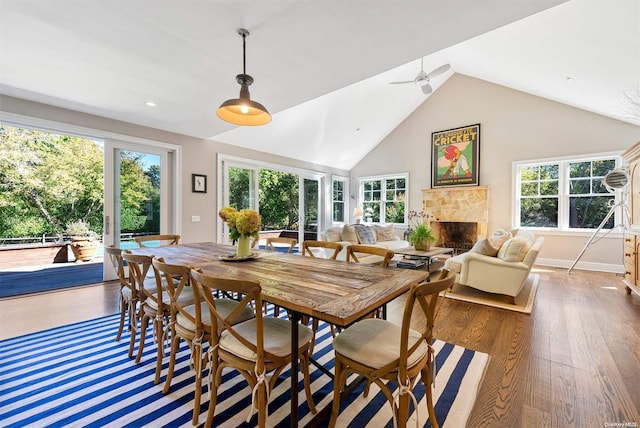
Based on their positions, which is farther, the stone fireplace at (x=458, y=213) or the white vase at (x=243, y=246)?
the stone fireplace at (x=458, y=213)

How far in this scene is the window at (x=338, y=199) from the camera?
810 centimetres

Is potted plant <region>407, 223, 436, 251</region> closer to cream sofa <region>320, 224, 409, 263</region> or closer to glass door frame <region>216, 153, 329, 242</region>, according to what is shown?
cream sofa <region>320, 224, 409, 263</region>

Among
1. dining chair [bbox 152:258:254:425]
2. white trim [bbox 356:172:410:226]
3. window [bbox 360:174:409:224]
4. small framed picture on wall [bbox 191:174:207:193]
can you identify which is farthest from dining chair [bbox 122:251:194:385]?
window [bbox 360:174:409:224]

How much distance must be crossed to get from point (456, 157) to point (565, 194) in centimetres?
223

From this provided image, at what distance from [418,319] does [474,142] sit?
5195 millimetres

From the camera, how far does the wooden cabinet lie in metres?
3.09

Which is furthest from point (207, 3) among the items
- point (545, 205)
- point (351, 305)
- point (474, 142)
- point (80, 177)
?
point (80, 177)

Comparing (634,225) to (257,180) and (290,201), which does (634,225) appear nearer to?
(257,180)

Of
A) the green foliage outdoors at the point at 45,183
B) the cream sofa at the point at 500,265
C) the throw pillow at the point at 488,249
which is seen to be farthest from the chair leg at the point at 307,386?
the green foliage outdoors at the point at 45,183

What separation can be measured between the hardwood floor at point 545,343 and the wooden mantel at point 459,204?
7.53 feet

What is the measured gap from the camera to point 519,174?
5871 mm

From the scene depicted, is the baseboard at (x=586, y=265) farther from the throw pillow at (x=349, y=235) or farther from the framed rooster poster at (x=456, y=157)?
the throw pillow at (x=349, y=235)

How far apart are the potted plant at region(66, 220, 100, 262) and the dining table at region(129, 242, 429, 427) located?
545cm

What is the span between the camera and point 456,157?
6.55m
